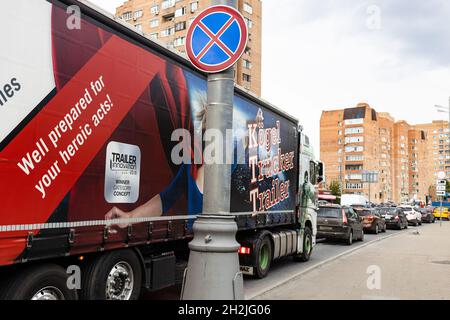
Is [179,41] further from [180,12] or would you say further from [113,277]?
[113,277]

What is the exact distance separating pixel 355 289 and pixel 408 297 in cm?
97

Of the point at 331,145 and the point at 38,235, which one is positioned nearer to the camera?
the point at 38,235

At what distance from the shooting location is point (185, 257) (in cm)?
694

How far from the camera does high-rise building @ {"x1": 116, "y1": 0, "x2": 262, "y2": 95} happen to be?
6275 cm

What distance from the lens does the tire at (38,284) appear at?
395 centimetres

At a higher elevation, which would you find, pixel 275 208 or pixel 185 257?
pixel 275 208

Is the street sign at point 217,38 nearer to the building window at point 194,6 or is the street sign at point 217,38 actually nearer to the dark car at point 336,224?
the dark car at point 336,224

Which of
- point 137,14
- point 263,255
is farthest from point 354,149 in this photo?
point 263,255

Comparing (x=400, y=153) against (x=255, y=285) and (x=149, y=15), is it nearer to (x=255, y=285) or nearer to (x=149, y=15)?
Result: (x=149, y=15)

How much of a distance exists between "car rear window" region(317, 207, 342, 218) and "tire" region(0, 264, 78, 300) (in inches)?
598

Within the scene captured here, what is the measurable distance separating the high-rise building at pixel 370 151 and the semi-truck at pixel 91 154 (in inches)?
4247

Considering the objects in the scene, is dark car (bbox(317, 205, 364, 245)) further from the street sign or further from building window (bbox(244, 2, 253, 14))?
building window (bbox(244, 2, 253, 14))

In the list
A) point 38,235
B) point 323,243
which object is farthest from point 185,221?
point 323,243

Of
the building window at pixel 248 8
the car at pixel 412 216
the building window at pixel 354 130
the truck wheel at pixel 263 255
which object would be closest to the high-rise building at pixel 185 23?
the building window at pixel 248 8
